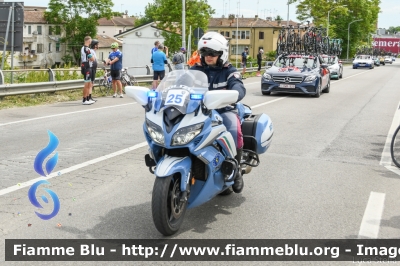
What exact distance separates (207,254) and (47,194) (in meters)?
2.48

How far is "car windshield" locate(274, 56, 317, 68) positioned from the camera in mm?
21469

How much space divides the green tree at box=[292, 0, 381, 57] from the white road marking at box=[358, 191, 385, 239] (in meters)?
84.9

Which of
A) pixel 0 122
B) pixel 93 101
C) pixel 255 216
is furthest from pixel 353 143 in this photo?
pixel 93 101

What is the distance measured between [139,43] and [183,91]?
82.9 m

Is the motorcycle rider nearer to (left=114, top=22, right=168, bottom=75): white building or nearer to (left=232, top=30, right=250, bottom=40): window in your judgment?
(left=114, top=22, right=168, bottom=75): white building

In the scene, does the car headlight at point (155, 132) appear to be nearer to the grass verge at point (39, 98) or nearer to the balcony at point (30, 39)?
the grass verge at point (39, 98)

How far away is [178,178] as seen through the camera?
5.03 m

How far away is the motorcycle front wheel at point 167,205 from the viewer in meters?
4.74

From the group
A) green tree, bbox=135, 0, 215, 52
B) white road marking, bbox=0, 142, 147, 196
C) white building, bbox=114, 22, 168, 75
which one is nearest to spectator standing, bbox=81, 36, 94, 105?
white road marking, bbox=0, 142, 147, 196

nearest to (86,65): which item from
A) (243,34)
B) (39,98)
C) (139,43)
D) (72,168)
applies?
(39,98)

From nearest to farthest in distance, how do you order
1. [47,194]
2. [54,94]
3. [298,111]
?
[47,194]
[298,111]
[54,94]

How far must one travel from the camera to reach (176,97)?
4949mm

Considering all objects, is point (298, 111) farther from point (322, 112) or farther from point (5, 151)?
point (5, 151)

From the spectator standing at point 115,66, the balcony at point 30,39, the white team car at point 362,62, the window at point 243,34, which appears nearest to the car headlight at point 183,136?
the spectator standing at point 115,66
